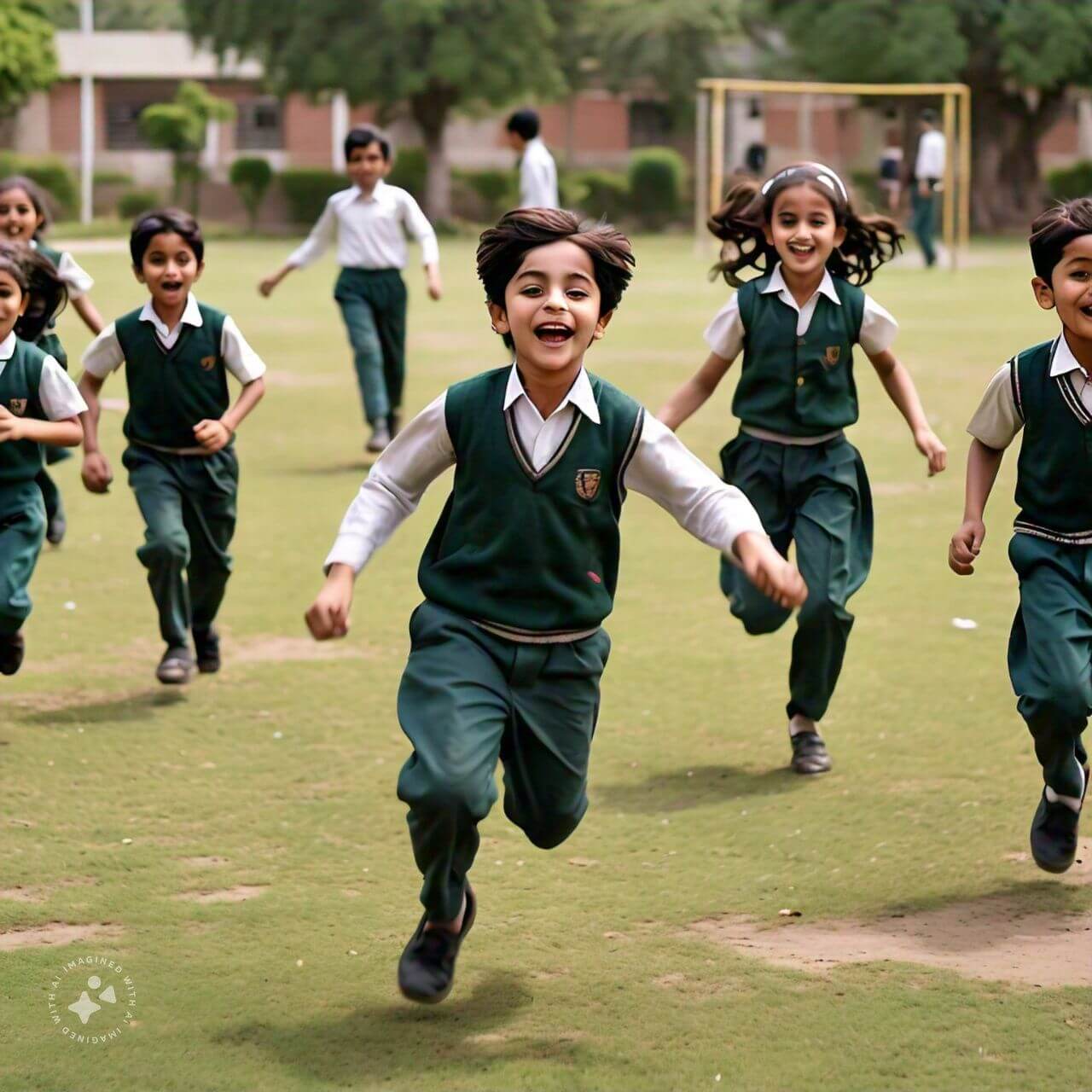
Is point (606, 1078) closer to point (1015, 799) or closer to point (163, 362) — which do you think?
point (1015, 799)

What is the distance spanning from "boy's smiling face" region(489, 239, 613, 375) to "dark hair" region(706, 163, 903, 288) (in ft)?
6.75

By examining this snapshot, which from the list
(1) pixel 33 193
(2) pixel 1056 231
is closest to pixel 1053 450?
(2) pixel 1056 231

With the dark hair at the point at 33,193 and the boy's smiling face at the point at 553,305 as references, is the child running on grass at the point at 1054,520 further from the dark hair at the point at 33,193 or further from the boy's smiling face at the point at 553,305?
the dark hair at the point at 33,193

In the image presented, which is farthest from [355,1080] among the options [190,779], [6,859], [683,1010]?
[190,779]

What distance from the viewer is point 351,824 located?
567 cm

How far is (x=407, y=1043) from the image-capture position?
412cm

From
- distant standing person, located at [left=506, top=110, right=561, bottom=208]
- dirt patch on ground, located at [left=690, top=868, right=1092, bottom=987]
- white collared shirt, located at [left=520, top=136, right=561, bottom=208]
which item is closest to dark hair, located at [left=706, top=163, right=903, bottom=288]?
dirt patch on ground, located at [left=690, top=868, right=1092, bottom=987]

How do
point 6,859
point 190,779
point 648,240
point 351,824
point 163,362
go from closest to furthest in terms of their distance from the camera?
point 6,859
point 351,824
point 190,779
point 163,362
point 648,240

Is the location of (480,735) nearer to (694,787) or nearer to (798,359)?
(694,787)

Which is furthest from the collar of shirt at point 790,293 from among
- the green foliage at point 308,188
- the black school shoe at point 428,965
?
the green foliage at point 308,188

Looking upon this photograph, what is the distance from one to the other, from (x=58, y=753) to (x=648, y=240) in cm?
3521

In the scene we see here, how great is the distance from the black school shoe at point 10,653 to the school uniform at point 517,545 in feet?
7.67

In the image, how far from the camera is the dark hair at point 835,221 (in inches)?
245

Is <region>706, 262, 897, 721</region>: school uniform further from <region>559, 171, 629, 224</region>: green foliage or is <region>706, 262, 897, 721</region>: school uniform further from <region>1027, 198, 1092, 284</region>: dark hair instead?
<region>559, 171, 629, 224</region>: green foliage
